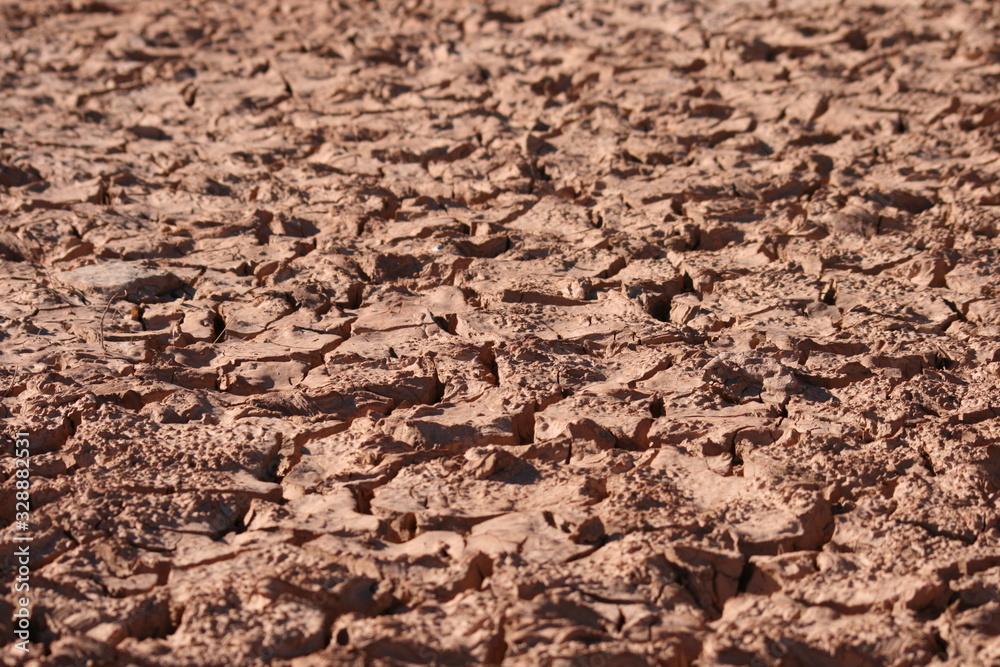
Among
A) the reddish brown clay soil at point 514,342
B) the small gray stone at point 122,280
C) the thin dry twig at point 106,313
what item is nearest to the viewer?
the reddish brown clay soil at point 514,342

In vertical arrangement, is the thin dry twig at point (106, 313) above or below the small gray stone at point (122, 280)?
below

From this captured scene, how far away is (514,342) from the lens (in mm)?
2697

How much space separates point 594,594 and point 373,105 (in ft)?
9.78

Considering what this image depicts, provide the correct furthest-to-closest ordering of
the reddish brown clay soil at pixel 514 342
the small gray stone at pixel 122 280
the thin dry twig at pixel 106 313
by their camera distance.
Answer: the small gray stone at pixel 122 280 → the thin dry twig at pixel 106 313 → the reddish brown clay soil at pixel 514 342

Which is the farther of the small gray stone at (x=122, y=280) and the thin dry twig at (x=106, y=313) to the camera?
the small gray stone at (x=122, y=280)

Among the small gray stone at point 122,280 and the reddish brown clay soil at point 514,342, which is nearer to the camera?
the reddish brown clay soil at point 514,342

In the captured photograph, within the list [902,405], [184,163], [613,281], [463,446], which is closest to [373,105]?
[184,163]

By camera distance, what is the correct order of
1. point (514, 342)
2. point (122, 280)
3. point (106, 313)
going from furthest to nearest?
point (122, 280) < point (106, 313) < point (514, 342)

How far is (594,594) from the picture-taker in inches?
74.0

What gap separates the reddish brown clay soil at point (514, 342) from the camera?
73.5 inches

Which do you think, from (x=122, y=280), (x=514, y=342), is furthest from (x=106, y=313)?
(x=514, y=342)

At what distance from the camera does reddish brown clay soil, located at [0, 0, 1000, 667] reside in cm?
187

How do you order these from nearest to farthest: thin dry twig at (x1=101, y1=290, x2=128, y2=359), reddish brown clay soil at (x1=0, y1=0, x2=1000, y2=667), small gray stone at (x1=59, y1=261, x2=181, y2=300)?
reddish brown clay soil at (x1=0, y1=0, x2=1000, y2=667) → thin dry twig at (x1=101, y1=290, x2=128, y2=359) → small gray stone at (x1=59, y1=261, x2=181, y2=300)

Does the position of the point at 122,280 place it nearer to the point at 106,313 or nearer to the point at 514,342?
the point at 106,313
